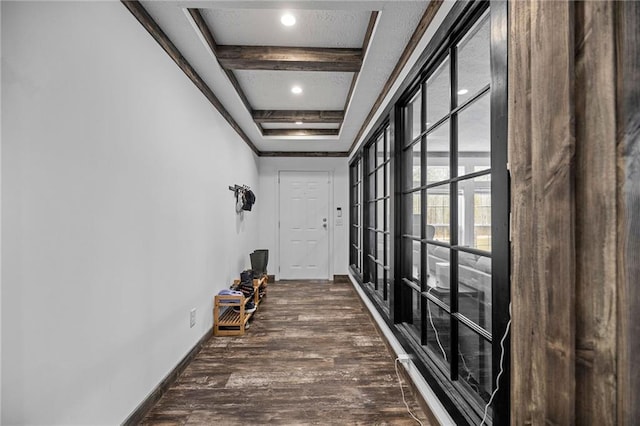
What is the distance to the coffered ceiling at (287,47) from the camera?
5.68 ft

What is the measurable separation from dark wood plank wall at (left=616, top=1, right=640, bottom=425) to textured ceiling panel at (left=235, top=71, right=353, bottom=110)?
256cm

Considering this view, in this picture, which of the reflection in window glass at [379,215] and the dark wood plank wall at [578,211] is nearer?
the dark wood plank wall at [578,211]

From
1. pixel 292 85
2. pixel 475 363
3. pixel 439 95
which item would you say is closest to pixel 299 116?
pixel 292 85

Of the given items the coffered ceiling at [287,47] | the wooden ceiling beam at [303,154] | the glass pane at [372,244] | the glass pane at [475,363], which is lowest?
the glass pane at [475,363]

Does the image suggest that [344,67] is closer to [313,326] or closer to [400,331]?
[400,331]

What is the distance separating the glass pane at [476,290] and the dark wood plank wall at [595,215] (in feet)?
7.07

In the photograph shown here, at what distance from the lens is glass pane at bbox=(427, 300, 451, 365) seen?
192 cm

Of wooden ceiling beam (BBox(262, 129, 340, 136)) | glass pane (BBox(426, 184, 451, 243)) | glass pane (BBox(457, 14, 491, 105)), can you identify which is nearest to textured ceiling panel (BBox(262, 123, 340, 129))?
wooden ceiling beam (BBox(262, 129, 340, 136))

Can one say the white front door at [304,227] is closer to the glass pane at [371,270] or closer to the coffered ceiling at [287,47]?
the glass pane at [371,270]

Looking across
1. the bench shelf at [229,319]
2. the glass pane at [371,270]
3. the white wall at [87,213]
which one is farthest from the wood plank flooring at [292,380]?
the glass pane at [371,270]

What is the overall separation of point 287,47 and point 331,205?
11.1 ft

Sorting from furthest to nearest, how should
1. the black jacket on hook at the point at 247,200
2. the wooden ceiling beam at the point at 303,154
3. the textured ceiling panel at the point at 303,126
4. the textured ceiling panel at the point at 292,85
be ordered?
the wooden ceiling beam at the point at 303,154
the textured ceiling panel at the point at 303,126
the black jacket on hook at the point at 247,200
the textured ceiling panel at the point at 292,85

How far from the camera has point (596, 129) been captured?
0.55 m

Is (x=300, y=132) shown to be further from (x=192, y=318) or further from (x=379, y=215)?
(x=192, y=318)
